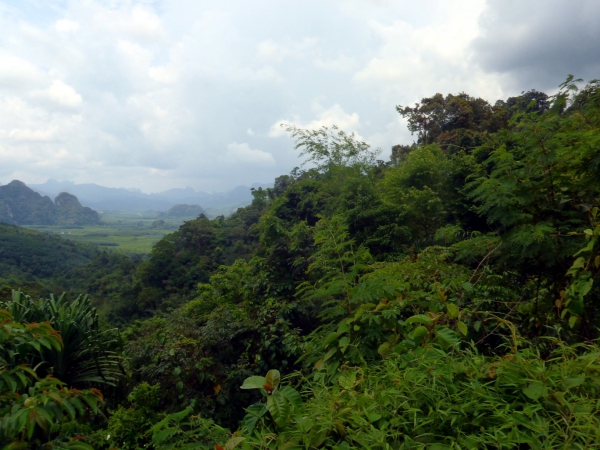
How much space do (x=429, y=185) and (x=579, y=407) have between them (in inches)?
274

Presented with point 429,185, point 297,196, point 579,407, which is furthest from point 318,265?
point 297,196

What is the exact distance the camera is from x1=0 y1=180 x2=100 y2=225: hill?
9106 cm

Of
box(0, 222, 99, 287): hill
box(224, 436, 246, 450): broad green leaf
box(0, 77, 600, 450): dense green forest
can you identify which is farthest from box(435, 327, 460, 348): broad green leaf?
box(0, 222, 99, 287): hill

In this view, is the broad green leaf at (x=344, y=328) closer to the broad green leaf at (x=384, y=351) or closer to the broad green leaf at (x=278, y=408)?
the broad green leaf at (x=384, y=351)

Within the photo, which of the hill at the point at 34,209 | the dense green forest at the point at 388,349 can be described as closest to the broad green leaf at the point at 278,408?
the dense green forest at the point at 388,349

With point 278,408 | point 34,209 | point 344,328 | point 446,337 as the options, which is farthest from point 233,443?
point 34,209

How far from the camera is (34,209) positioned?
91.6 meters

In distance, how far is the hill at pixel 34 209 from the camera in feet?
299

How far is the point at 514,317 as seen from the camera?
2.15 m

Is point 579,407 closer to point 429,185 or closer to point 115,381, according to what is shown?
point 115,381

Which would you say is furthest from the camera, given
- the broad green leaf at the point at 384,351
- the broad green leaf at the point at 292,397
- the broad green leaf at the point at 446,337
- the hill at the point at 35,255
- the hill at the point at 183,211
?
the hill at the point at 183,211

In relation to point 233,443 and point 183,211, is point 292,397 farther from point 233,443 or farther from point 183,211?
point 183,211

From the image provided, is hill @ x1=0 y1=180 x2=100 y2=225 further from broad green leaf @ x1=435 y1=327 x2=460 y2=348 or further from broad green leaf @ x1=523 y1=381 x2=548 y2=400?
broad green leaf @ x1=523 y1=381 x2=548 y2=400

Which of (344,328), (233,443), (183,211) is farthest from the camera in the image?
(183,211)
